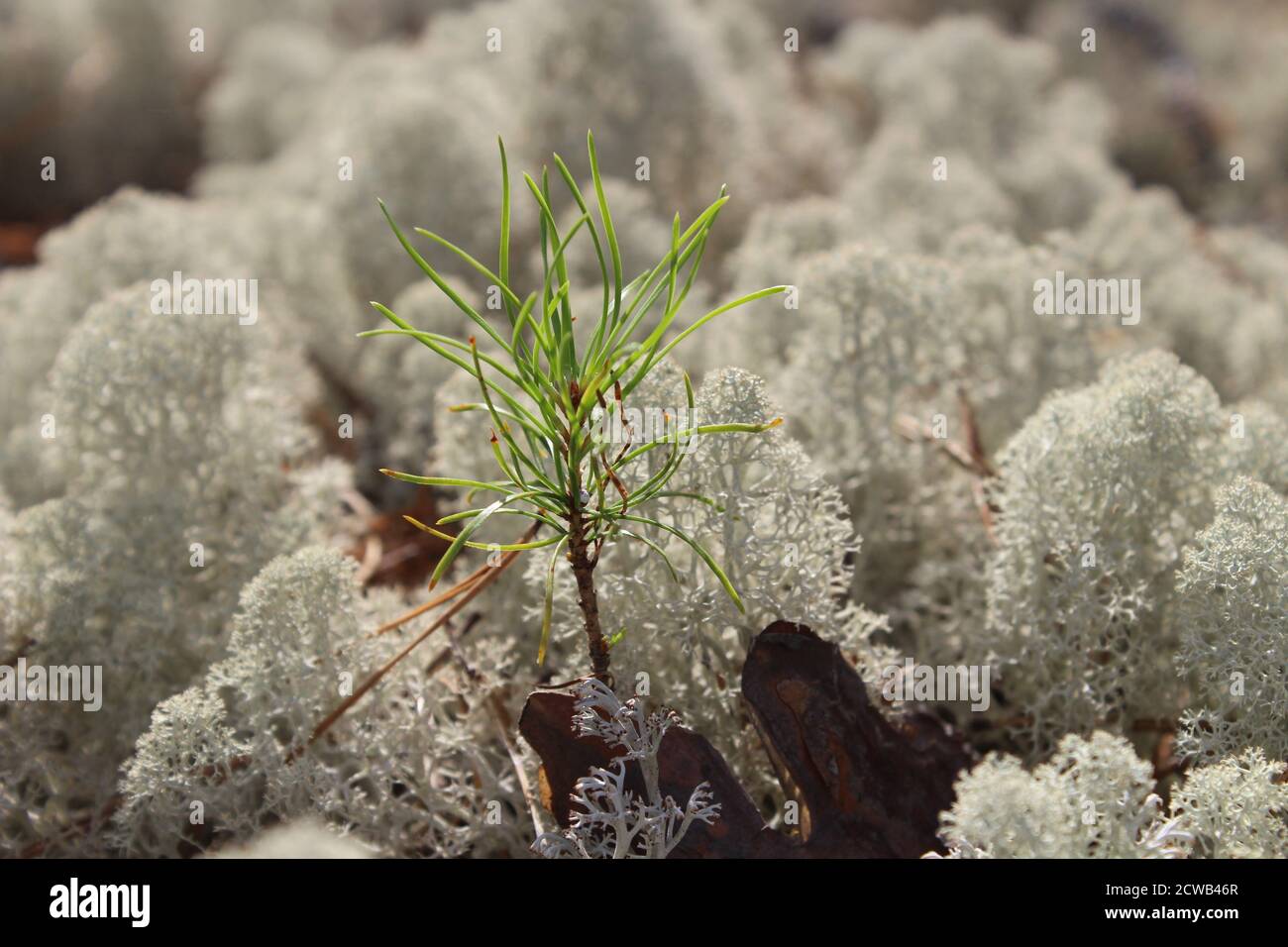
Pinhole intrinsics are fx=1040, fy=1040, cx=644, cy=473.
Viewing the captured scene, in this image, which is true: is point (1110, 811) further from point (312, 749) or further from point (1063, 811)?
point (312, 749)

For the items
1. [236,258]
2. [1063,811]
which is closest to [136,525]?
[236,258]

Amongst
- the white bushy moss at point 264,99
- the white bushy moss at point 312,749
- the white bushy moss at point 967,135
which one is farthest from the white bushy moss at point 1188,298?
the white bushy moss at point 264,99

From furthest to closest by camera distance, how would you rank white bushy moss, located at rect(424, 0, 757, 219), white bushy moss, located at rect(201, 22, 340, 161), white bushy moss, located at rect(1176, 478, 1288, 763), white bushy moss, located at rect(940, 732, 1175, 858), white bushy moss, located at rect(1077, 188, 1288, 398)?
1. white bushy moss, located at rect(201, 22, 340, 161)
2. white bushy moss, located at rect(424, 0, 757, 219)
3. white bushy moss, located at rect(1077, 188, 1288, 398)
4. white bushy moss, located at rect(1176, 478, 1288, 763)
5. white bushy moss, located at rect(940, 732, 1175, 858)

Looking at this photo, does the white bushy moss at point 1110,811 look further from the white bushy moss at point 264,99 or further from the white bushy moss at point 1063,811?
the white bushy moss at point 264,99

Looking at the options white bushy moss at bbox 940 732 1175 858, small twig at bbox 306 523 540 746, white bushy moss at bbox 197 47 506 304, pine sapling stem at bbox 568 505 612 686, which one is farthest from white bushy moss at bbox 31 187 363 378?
white bushy moss at bbox 940 732 1175 858

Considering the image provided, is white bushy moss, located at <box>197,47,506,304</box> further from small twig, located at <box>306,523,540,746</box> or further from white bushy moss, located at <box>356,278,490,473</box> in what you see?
small twig, located at <box>306,523,540,746</box>
